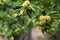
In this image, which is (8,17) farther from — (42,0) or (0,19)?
(42,0)

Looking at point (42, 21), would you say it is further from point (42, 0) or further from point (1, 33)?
point (1, 33)

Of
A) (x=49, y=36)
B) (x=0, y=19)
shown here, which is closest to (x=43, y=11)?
(x=0, y=19)

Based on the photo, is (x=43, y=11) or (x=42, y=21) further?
(x=43, y=11)

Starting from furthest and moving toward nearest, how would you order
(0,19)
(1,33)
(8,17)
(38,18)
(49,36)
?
1. (49,36)
2. (1,33)
3. (0,19)
4. (8,17)
5. (38,18)

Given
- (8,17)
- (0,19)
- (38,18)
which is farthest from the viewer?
(0,19)

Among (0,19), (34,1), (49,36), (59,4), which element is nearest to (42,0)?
(34,1)

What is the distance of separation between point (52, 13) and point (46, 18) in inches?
8.2

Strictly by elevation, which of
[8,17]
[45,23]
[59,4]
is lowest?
[45,23]

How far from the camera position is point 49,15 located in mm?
1931

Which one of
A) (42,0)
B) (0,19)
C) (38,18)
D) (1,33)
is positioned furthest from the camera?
(1,33)

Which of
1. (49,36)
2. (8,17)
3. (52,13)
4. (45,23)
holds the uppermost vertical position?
(49,36)

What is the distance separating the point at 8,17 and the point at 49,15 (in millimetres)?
1374

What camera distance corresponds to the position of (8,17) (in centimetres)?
319

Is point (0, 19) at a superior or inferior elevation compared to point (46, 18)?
superior
